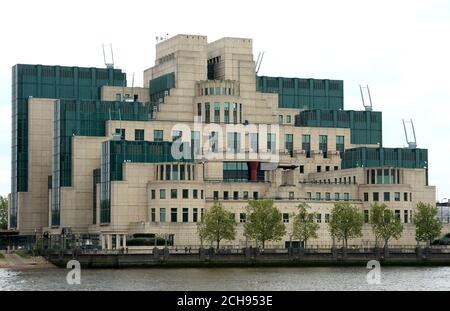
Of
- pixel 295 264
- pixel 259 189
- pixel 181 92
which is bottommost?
pixel 295 264

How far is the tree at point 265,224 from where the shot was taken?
16075 centimetres

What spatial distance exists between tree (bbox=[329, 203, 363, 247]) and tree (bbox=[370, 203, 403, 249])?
3.45m

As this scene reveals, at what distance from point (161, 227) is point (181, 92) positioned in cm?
4030

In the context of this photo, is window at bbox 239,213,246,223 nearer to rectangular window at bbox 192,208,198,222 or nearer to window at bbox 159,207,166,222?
rectangular window at bbox 192,208,198,222

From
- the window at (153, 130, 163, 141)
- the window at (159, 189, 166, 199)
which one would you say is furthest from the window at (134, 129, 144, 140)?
the window at (159, 189, 166, 199)

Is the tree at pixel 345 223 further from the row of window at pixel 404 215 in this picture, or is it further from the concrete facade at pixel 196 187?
the row of window at pixel 404 215

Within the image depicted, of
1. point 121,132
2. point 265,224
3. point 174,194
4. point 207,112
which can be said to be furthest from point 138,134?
point 265,224

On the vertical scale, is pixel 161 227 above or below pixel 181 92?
below

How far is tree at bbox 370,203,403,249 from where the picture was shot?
17138 cm

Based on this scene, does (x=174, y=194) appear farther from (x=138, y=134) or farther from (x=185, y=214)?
(x=138, y=134)

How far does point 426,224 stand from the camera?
176m
